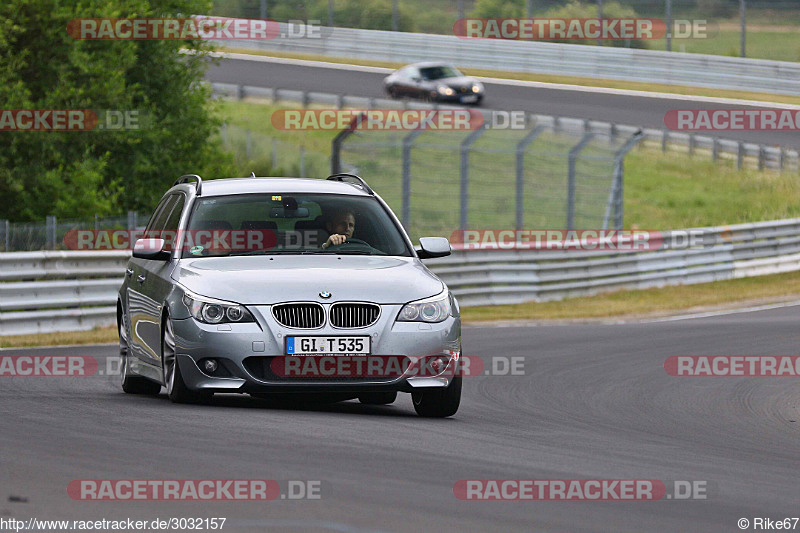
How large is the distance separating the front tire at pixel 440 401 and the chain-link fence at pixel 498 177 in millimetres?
12493

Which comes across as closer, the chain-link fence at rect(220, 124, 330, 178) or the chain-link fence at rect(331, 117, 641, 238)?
the chain-link fence at rect(331, 117, 641, 238)

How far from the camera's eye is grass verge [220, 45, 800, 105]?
45.2 meters

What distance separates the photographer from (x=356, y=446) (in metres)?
7.61

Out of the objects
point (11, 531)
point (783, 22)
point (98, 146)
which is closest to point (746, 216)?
point (783, 22)

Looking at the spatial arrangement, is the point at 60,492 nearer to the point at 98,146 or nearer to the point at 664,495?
the point at 664,495

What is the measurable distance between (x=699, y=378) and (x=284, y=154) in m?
24.7

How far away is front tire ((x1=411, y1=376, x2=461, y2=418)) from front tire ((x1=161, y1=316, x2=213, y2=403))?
1373 millimetres

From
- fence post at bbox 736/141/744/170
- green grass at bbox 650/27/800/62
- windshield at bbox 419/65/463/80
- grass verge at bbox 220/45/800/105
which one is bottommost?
fence post at bbox 736/141/744/170

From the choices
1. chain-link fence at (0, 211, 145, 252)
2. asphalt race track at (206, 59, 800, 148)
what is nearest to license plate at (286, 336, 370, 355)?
chain-link fence at (0, 211, 145, 252)
